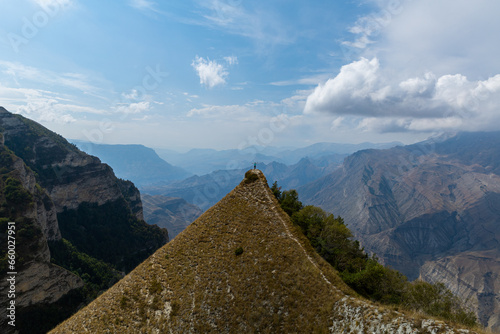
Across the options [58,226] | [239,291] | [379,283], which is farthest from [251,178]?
[58,226]

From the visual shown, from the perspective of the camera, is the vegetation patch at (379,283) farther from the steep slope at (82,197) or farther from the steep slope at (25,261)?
the steep slope at (82,197)

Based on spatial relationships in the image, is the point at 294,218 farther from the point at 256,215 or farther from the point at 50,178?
the point at 50,178

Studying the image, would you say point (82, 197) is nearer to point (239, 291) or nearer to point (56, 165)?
point (56, 165)

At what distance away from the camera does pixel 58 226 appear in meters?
124

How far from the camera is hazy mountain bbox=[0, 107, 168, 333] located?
251 ft

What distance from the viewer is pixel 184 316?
2678cm

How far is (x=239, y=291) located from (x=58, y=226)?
14558 cm

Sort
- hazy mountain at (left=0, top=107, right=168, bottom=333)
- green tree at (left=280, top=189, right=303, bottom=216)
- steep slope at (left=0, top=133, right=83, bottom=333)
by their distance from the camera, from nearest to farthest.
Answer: green tree at (left=280, top=189, right=303, bottom=216), steep slope at (left=0, top=133, right=83, bottom=333), hazy mountain at (left=0, top=107, right=168, bottom=333)

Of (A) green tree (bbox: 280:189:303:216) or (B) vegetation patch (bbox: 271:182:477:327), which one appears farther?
(A) green tree (bbox: 280:189:303:216)

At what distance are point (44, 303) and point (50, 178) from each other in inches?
3807

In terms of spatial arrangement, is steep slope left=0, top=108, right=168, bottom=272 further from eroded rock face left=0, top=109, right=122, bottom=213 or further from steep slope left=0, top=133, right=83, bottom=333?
steep slope left=0, top=133, right=83, bottom=333

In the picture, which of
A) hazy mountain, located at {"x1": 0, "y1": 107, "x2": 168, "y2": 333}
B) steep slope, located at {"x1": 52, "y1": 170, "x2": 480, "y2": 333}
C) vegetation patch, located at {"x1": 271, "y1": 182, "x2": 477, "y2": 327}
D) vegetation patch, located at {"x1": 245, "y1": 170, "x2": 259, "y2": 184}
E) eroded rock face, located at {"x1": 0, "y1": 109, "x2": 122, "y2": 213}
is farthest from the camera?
eroded rock face, located at {"x1": 0, "y1": 109, "x2": 122, "y2": 213}

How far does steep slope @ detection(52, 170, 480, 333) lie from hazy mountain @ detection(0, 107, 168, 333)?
67.2 m

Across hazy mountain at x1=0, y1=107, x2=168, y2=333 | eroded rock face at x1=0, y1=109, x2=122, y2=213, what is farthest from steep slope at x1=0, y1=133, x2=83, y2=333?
eroded rock face at x1=0, y1=109, x2=122, y2=213
